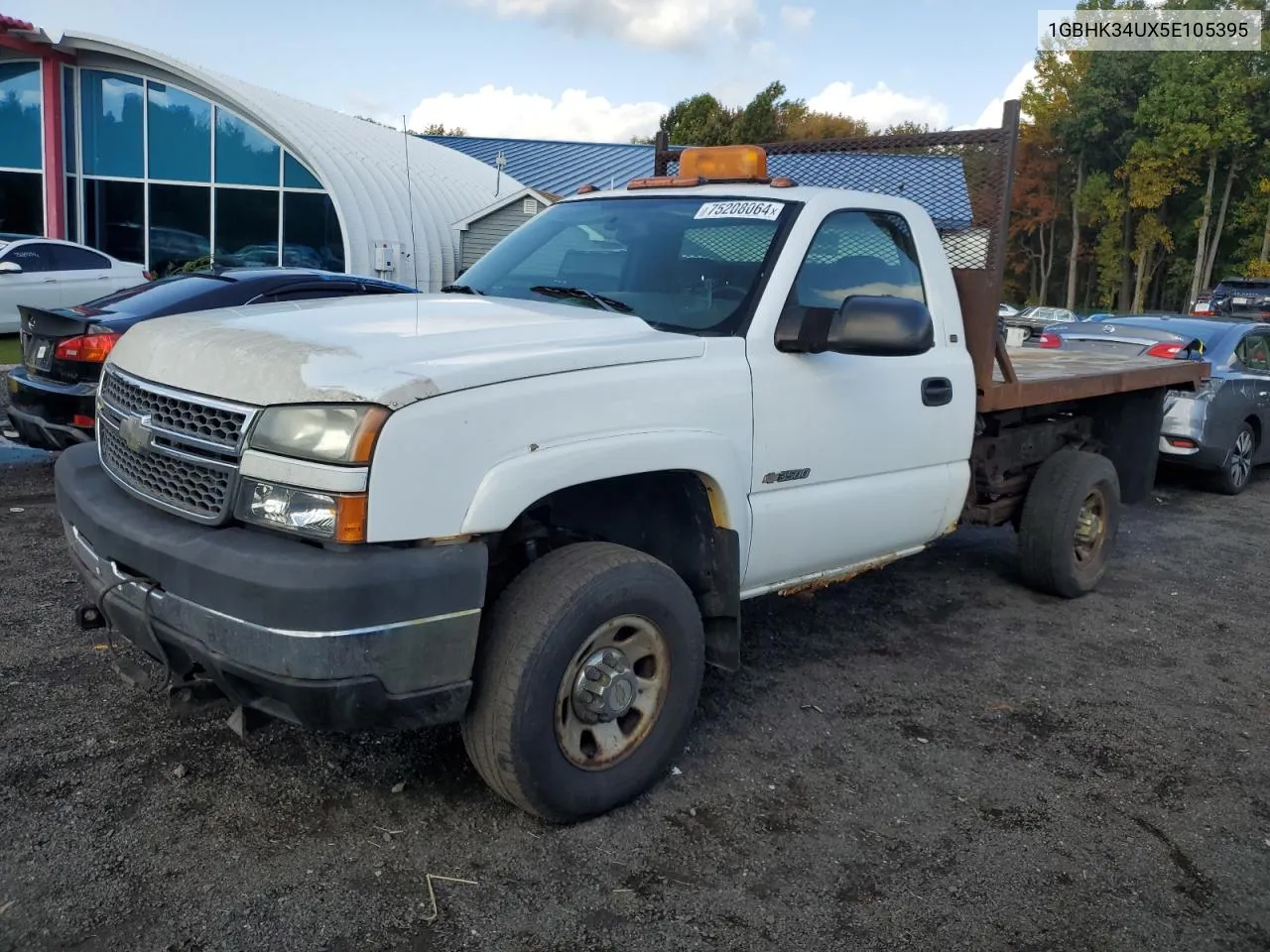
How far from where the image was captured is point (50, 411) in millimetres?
6863

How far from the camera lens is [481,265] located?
4680 millimetres

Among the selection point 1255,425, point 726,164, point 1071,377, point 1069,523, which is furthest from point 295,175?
point 1069,523

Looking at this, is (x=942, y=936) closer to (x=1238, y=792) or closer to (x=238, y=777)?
(x=1238, y=792)

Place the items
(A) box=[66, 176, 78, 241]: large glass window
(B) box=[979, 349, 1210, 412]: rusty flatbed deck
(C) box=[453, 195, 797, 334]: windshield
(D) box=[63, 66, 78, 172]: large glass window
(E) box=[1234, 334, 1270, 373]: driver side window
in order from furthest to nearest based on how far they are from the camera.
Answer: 1. (A) box=[66, 176, 78, 241]: large glass window
2. (D) box=[63, 66, 78, 172]: large glass window
3. (E) box=[1234, 334, 1270, 373]: driver side window
4. (B) box=[979, 349, 1210, 412]: rusty flatbed deck
5. (C) box=[453, 195, 797, 334]: windshield

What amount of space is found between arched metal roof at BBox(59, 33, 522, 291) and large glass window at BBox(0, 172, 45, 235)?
252 cm

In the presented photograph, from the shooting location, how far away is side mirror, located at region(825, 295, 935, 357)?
367cm

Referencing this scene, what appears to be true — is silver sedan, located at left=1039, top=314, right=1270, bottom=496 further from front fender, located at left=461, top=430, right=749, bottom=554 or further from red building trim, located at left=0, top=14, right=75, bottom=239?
red building trim, located at left=0, top=14, right=75, bottom=239

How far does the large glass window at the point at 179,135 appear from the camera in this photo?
21531mm

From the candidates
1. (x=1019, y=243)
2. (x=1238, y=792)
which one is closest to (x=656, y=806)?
(x=1238, y=792)

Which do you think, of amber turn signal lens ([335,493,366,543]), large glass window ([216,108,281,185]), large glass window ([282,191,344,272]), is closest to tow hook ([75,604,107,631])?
amber turn signal lens ([335,493,366,543])

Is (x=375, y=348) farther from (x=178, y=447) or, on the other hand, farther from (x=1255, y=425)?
(x=1255, y=425)

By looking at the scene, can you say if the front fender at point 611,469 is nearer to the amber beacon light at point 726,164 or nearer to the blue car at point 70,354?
the amber beacon light at point 726,164

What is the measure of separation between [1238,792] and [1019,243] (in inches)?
2437

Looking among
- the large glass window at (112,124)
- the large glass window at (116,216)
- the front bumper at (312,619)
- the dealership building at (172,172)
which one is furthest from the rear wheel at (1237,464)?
the large glass window at (112,124)
